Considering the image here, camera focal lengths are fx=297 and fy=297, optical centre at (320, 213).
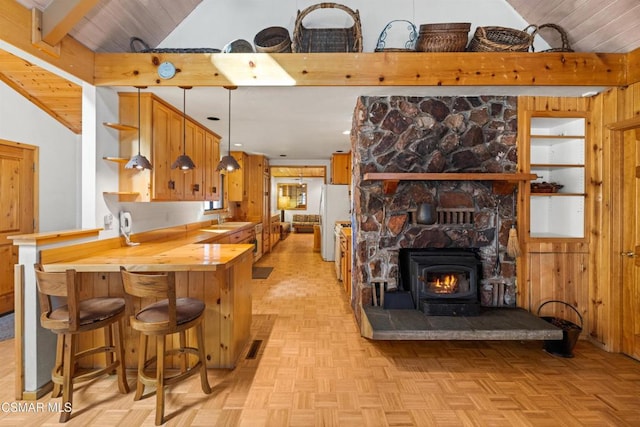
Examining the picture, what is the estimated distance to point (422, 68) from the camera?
2557 millimetres

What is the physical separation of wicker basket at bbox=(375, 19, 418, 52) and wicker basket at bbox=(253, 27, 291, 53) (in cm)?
80

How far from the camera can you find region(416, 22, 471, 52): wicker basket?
253 cm

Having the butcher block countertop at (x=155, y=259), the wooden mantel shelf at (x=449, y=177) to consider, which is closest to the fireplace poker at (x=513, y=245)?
the wooden mantel shelf at (x=449, y=177)

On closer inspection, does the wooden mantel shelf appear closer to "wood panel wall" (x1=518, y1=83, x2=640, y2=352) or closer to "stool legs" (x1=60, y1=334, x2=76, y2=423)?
"wood panel wall" (x1=518, y1=83, x2=640, y2=352)

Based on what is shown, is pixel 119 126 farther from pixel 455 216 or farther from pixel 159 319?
pixel 455 216

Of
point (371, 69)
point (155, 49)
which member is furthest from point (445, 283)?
point (155, 49)

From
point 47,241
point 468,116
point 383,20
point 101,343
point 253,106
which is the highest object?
point 383,20

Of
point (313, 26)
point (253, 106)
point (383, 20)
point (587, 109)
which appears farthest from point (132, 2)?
point (587, 109)

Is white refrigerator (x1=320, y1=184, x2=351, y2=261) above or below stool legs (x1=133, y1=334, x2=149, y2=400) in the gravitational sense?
above

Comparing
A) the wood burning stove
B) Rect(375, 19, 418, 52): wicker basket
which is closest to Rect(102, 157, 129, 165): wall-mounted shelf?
Rect(375, 19, 418, 52): wicker basket

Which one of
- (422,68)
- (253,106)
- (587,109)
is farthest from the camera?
(253,106)

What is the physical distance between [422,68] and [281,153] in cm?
401

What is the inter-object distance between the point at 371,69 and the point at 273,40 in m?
0.94

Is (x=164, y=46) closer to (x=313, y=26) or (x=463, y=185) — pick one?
(x=313, y=26)
